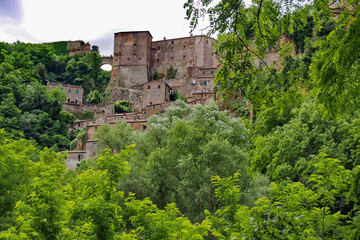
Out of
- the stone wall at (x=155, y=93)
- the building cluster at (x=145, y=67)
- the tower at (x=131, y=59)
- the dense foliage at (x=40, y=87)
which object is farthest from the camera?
the tower at (x=131, y=59)

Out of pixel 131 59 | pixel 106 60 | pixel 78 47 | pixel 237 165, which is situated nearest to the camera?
pixel 237 165

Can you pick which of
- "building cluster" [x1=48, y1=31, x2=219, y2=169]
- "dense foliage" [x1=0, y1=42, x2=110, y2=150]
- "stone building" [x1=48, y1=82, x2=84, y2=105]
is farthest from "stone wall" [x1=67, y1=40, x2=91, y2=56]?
"stone building" [x1=48, y1=82, x2=84, y2=105]

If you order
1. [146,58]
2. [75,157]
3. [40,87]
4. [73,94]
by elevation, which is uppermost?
[146,58]

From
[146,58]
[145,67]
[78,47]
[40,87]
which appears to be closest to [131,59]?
[146,58]

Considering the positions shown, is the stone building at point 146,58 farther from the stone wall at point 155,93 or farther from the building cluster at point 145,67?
the stone wall at point 155,93

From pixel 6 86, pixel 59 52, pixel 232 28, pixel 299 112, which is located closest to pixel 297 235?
pixel 232 28

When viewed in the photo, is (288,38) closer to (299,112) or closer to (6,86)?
(299,112)

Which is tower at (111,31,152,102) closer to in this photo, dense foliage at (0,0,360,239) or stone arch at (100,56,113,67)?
stone arch at (100,56,113,67)

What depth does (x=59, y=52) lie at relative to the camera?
310ft

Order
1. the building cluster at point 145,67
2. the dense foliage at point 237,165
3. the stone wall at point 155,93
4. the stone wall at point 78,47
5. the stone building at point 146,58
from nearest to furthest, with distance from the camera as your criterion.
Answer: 1. the dense foliage at point 237,165
2. the stone wall at point 155,93
3. the building cluster at point 145,67
4. the stone building at point 146,58
5. the stone wall at point 78,47

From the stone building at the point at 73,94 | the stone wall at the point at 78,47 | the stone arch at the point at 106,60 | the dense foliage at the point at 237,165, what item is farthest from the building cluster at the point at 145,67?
the dense foliage at the point at 237,165

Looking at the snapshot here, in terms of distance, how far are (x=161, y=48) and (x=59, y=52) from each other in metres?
29.2

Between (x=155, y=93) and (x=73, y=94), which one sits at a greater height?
(x=73, y=94)

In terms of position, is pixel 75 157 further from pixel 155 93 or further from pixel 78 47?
pixel 78 47
